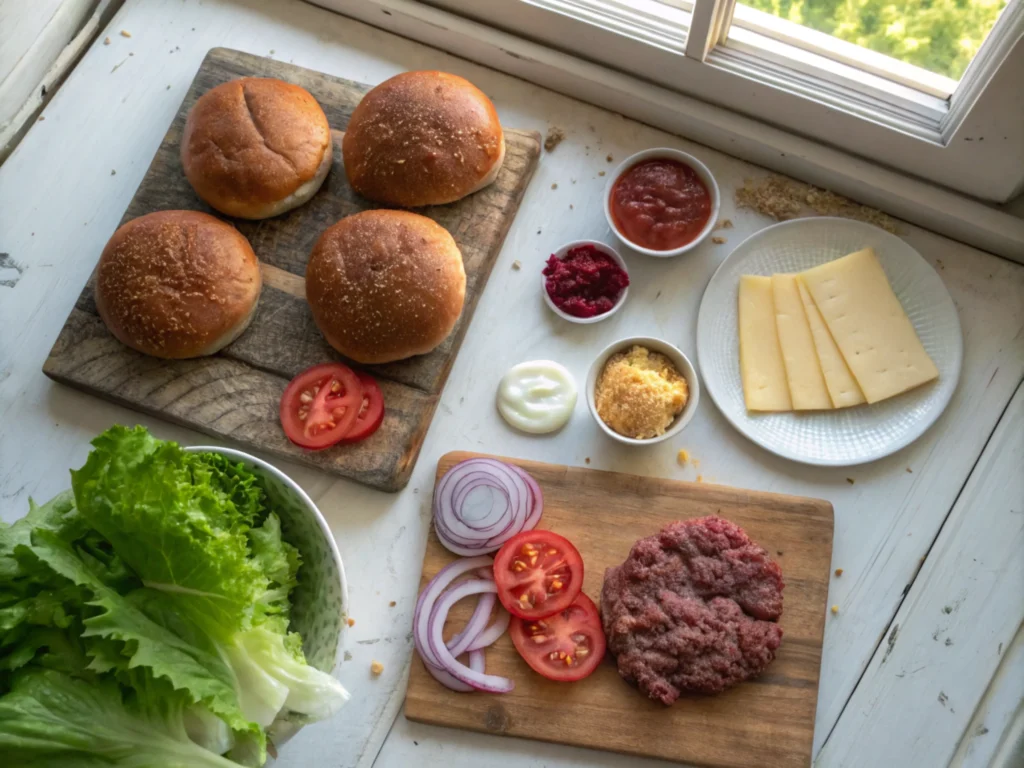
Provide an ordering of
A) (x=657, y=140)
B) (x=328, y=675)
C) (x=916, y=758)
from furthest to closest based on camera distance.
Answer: (x=657, y=140) < (x=916, y=758) < (x=328, y=675)

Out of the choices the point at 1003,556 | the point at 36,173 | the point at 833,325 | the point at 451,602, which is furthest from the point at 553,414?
the point at 36,173

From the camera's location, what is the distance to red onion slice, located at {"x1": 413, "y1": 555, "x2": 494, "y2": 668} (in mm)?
2109

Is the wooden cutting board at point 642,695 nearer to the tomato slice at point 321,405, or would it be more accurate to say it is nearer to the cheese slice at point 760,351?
the cheese slice at point 760,351

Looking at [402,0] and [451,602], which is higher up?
[402,0]

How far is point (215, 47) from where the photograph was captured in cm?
259

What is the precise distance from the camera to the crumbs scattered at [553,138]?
2.52 m

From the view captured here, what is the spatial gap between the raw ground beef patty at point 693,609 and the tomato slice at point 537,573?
10 cm

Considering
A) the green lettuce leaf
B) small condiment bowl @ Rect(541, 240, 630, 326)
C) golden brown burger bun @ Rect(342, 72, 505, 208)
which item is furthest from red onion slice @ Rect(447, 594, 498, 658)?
golden brown burger bun @ Rect(342, 72, 505, 208)

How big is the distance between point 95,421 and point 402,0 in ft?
4.89

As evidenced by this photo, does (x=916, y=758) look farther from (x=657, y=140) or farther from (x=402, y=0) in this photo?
(x=402, y=0)

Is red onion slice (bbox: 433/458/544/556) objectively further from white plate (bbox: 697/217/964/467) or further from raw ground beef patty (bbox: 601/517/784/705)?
white plate (bbox: 697/217/964/467)

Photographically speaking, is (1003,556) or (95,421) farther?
(95,421)

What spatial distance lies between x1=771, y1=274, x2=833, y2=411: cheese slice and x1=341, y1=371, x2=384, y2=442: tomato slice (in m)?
1.06

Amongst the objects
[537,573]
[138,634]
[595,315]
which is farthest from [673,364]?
[138,634]
